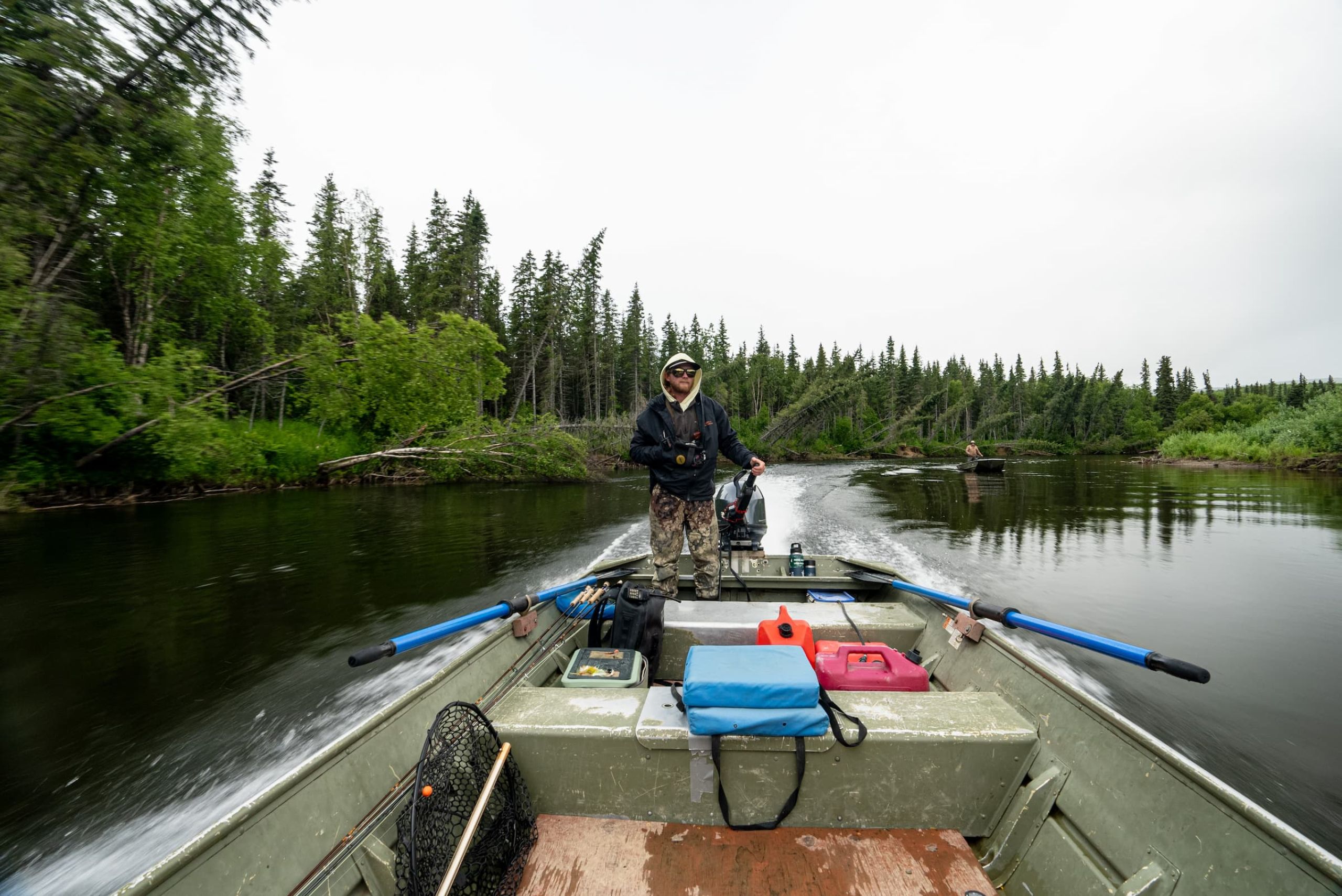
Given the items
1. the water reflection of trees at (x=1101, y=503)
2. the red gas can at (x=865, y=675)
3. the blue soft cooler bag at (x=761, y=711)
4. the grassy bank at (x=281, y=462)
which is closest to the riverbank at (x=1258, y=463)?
the water reflection of trees at (x=1101, y=503)

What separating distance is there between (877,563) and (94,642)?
9233 mm

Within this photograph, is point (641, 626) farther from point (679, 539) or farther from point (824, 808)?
point (824, 808)

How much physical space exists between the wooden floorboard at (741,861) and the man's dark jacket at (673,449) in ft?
7.94

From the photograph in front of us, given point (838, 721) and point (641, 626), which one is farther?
point (641, 626)

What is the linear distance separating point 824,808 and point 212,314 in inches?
1205

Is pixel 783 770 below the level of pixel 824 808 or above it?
above

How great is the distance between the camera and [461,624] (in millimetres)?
3244

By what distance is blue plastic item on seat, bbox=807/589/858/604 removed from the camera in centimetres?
464

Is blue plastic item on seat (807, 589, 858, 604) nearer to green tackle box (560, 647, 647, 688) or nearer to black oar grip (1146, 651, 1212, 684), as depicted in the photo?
green tackle box (560, 647, 647, 688)

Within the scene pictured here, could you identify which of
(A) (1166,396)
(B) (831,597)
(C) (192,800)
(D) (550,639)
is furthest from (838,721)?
(A) (1166,396)

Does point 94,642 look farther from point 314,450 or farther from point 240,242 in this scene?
point 240,242

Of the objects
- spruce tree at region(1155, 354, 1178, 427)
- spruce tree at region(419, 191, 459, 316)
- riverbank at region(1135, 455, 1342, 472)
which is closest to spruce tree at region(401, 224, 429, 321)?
spruce tree at region(419, 191, 459, 316)

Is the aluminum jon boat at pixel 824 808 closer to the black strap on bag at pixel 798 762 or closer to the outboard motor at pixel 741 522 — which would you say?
the black strap on bag at pixel 798 762

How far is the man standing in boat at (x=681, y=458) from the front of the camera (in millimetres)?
4211
